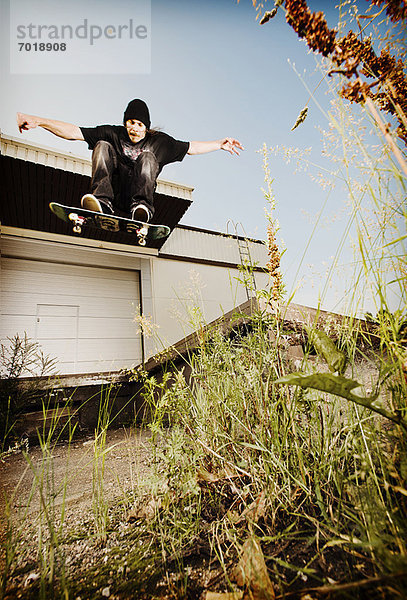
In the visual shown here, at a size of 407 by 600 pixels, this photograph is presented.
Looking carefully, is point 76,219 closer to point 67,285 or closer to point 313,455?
point 67,285

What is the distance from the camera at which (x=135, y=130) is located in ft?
10.3

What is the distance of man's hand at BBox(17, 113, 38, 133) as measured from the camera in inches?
111

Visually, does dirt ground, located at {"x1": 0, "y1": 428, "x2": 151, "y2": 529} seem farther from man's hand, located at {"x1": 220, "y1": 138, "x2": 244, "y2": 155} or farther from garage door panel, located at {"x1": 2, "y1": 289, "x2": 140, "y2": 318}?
man's hand, located at {"x1": 220, "y1": 138, "x2": 244, "y2": 155}

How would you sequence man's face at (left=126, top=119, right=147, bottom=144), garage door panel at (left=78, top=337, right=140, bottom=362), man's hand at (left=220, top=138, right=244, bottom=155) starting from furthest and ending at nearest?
garage door panel at (left=78, top=337, right=140, bottom=362) < man's hand at (left=220, top=138, right=244, bottom=155) < man's face at (left=126, top=119, right=147, bottom=144)

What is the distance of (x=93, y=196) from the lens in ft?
9.34

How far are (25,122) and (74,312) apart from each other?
3657 mm

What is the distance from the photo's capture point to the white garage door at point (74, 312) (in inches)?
200

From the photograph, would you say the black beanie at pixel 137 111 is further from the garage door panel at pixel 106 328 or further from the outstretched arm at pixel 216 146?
the garage door panel at pixel 106 328

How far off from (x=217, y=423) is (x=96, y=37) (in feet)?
15.5

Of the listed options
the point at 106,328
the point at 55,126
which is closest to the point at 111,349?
the point at 106,328

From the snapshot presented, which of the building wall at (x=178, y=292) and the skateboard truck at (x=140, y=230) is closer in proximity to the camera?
the skateboard truck at (x=140, y=230)

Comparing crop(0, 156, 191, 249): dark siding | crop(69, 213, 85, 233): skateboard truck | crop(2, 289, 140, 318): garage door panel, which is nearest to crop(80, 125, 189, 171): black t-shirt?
crop(69, 213, 85, 233): skateboard truck

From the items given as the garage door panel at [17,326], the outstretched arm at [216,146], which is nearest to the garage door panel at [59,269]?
the garage door panel at [17,326]

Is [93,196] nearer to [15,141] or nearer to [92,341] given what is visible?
[15,141]
